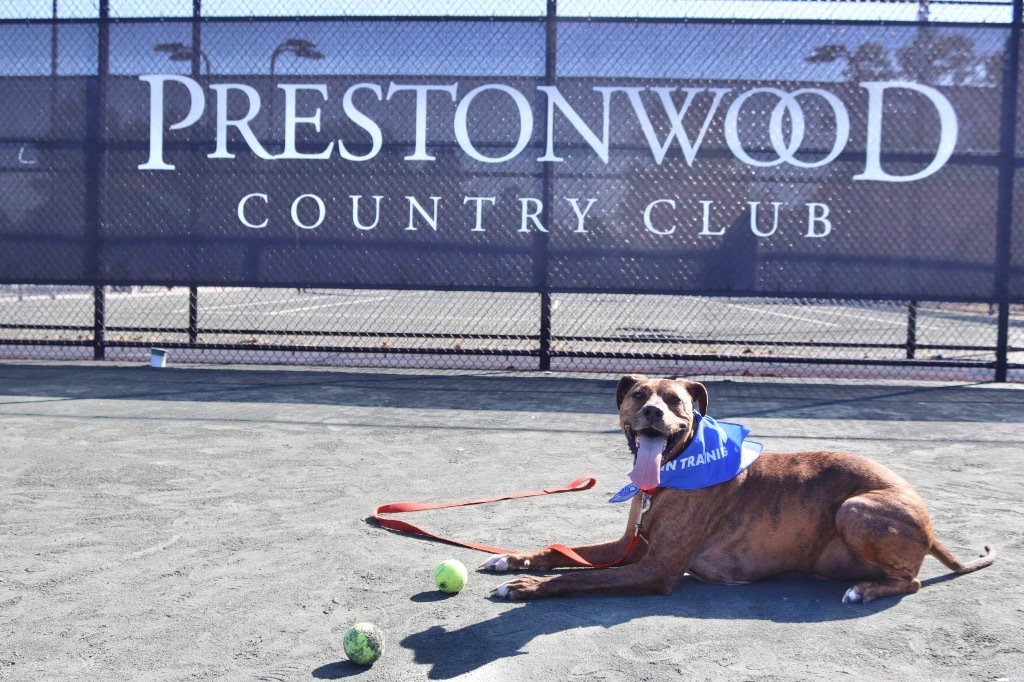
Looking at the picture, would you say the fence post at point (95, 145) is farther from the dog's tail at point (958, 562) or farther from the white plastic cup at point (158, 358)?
the dog's tail at point (958, 562)

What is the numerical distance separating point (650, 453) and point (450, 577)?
0.93 metres

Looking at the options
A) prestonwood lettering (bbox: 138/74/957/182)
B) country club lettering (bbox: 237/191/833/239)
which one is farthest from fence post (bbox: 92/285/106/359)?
country club lettering (bbox: 237/191/833/239)

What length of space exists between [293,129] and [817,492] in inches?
310

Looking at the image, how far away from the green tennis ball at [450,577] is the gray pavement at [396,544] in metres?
0.08

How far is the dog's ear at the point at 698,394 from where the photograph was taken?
14.4 feet

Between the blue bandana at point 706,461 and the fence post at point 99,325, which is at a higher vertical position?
the fence post at point 99,325

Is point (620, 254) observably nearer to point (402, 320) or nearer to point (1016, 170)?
point (1016, 170)

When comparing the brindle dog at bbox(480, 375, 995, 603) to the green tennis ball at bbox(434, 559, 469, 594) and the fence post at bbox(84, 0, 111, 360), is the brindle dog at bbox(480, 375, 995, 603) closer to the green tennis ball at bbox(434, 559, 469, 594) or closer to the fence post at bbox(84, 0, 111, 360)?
the green tennis ball at bbox(434, 559, 469, 594)

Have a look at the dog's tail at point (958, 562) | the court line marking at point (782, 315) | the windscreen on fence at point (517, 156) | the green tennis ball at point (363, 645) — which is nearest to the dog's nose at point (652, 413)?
the dog's tail at point (958, 562)

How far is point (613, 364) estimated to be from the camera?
11562 millimetres

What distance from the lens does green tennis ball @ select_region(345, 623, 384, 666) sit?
132 inches

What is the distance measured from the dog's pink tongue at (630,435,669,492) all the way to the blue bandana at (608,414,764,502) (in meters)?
0.09

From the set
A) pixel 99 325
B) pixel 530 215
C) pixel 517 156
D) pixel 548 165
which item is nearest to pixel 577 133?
pixel 548 165

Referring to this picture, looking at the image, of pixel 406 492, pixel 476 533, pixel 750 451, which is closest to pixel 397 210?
pixel 406 492
